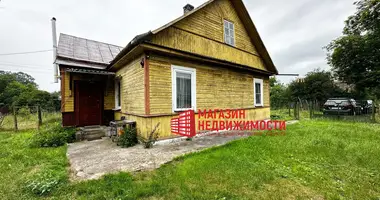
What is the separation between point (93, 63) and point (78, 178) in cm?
655

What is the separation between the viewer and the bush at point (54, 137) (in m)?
5.39

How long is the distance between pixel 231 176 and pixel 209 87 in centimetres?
422

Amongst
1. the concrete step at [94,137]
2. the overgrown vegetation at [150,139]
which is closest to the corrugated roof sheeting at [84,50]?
the concrete step at [94,137]

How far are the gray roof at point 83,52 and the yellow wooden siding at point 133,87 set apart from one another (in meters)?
1.82

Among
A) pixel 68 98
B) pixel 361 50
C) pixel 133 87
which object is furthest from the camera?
pixel 361 50

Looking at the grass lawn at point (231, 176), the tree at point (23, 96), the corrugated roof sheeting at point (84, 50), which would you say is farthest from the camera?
the tree at point (23, 96)

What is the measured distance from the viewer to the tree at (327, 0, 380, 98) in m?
14.1

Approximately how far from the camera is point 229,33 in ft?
26.1

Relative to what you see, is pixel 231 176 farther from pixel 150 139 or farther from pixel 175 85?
pixel 175 85

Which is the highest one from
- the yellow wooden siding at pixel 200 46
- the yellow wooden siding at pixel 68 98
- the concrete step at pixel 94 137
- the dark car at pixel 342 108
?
the yellow wooden siding at pixel 200 46

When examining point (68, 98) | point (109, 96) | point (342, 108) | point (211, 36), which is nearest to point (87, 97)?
point (68, 98)

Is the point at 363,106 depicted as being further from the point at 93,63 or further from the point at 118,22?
the point at 118,22

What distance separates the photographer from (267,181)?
2.82 metres

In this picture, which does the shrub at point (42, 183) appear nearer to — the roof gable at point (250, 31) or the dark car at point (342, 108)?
the roof gable at point (250, 31)
